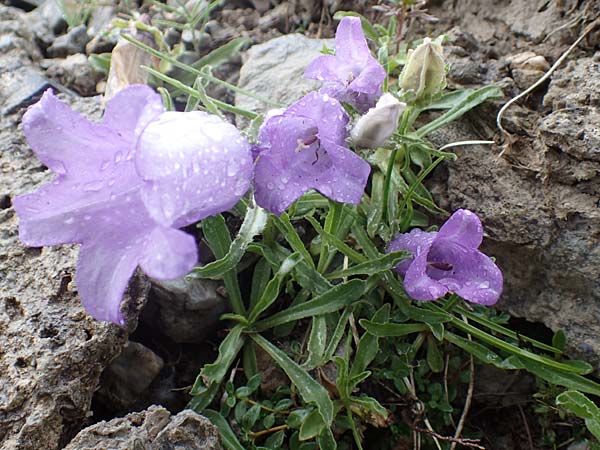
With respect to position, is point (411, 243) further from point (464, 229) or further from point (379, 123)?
point (379, 123)

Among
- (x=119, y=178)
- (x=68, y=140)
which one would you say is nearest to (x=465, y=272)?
(x=119, y=178)

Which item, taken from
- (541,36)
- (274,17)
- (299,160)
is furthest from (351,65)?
(274,17)

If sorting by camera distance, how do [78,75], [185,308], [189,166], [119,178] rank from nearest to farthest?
[189,166], [119,178], [185,308], [78,75]

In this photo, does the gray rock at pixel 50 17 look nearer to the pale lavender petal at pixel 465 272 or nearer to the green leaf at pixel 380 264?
the green leaf at pixel 380 264

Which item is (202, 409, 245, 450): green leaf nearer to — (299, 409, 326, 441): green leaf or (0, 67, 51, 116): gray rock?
(299, 409, 326, 441): green leaf

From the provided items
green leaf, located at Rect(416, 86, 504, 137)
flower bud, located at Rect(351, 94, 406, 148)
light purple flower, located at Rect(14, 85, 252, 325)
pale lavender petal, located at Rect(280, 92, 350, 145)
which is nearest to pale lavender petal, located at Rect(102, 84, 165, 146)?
light purple flower, located at Rect(14, 85, 252, 325)
